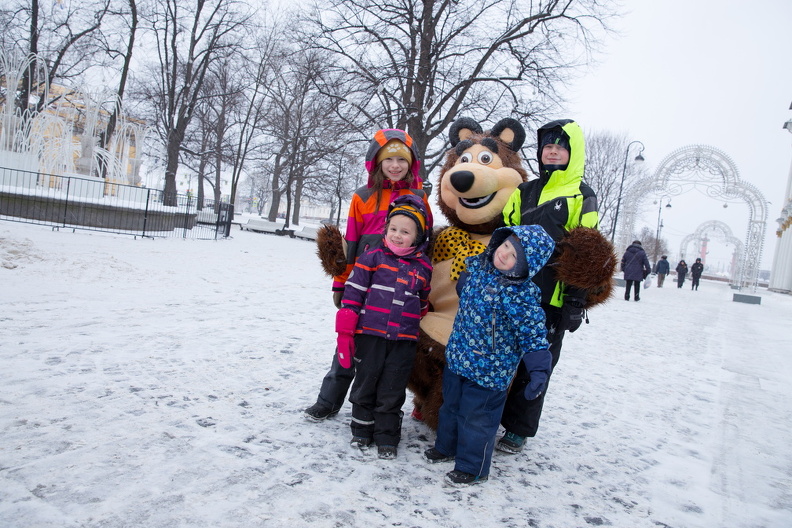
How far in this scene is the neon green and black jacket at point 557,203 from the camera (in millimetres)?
2914

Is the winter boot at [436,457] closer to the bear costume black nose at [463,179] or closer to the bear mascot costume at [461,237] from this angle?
the bear mascot costume at [461,237]

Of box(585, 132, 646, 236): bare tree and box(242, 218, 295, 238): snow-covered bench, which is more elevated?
box(585, 132, 646, 236): bare tree

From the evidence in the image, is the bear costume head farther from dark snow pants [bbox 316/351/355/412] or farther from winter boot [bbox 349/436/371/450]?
winter boot [bbox 349/436/371/450]

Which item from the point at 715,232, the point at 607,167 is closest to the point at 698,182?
the point at 607,167

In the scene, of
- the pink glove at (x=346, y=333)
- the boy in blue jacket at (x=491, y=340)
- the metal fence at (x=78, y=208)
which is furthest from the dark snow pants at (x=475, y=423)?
the metal fence at (x=78, y=208)

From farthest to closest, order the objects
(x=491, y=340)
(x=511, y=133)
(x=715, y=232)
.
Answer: (x=715, y=232) < (x=511, y=133) < (x=491, y=340)

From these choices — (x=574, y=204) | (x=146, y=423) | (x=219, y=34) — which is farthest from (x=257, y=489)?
(x=219, y=34)

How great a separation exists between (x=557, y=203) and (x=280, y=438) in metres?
2.16

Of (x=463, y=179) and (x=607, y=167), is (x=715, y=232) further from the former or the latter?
(x=463, y=179)

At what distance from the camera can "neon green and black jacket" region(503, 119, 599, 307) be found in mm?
2914

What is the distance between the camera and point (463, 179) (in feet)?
9.65

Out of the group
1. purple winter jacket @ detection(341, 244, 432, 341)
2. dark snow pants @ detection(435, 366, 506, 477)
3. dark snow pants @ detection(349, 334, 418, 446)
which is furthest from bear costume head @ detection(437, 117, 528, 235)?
dark snow pants @ detection(435, 366, 506, 477)

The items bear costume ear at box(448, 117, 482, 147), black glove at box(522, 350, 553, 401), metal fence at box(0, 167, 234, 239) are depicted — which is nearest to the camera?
black glove at box(522, 350, 553, 401)

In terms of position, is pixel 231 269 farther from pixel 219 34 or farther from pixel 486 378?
pixel 219 34
